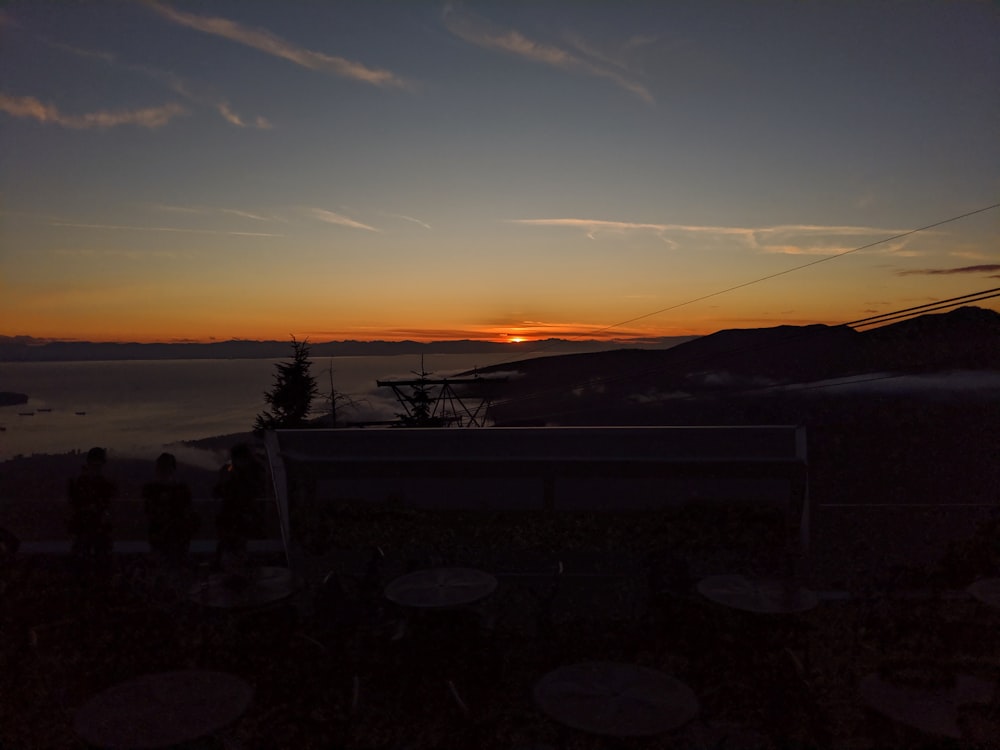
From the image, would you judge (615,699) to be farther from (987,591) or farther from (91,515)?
(91,515)

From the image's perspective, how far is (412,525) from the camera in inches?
330

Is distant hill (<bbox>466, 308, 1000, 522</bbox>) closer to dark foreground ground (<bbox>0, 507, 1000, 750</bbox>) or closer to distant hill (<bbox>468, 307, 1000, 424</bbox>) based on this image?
distant hill (<bbox>468, 307, 1000, 424</bbox>)

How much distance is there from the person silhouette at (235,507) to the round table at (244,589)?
657 mm

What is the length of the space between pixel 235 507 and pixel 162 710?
10.1ft

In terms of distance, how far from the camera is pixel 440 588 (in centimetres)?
593

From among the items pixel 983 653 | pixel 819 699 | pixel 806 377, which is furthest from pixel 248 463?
pixel 806 377

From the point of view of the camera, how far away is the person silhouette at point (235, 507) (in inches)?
261

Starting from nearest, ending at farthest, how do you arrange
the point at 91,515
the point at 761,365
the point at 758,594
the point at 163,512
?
the point at 758,594 < the point at 163,512 < the point at 91,515 < the point at 761,365

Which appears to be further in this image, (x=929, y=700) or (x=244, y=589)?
(x=244, y=589)

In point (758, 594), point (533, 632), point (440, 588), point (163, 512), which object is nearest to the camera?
point (758, 594)

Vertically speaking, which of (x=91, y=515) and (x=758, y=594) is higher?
(x=91, y=515)

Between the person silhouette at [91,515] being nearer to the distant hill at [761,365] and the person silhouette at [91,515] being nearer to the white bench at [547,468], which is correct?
the white bench at [547,468]

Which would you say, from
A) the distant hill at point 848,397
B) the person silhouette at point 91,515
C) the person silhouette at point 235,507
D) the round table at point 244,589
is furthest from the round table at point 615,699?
the distant hill at point 848,397

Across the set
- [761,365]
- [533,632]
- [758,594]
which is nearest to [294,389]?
[533,632]
